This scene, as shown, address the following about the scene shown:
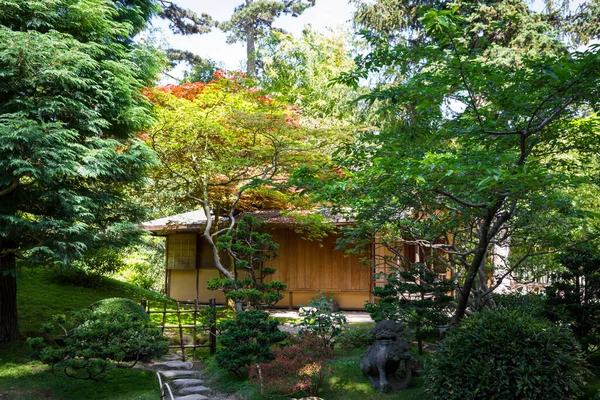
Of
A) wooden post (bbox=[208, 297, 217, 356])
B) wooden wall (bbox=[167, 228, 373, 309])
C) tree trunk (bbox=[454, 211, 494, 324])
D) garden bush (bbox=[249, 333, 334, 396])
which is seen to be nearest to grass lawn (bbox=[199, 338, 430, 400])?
garden bush (bbox=[249, 333, 334, 396])

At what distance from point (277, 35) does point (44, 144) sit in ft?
42.2

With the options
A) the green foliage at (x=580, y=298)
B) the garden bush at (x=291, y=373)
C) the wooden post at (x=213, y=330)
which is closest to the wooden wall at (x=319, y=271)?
the wooden post at (x=213, y=330)

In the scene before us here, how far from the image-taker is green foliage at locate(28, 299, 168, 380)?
21.5 ft

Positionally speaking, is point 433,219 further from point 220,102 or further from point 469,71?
point 220,102

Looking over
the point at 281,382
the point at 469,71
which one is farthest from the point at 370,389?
the point at 469,71

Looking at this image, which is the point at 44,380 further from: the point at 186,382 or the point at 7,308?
the point at 186,382

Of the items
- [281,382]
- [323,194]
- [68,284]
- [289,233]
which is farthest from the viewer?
[289,233]

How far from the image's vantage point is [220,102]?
11.6 metres

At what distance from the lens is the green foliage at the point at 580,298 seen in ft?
21.1

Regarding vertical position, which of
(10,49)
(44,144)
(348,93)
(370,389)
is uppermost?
(348,93)

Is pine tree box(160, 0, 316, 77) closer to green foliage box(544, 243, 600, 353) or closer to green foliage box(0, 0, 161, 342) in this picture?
green foliage box(0, 0, 161, 342)

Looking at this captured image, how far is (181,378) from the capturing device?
7.54 meters

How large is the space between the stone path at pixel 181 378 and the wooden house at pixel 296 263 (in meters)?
5.49

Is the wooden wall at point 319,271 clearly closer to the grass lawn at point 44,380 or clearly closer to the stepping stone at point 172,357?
the stepping stone at point 172,357
